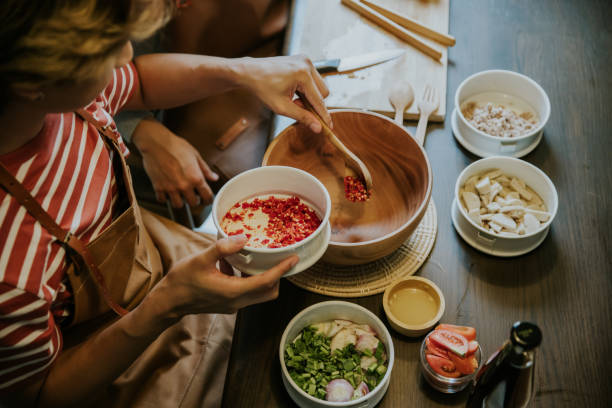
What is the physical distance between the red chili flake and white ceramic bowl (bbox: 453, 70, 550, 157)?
12.0 inches

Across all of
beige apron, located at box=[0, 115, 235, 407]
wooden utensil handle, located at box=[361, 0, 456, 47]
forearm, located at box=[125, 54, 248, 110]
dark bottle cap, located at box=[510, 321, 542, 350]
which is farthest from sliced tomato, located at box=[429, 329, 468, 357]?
wooden utensil handle, located at box=[361, 0, 456, 47]

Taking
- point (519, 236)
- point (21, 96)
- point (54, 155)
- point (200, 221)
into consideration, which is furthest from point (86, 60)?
point (200, 221)

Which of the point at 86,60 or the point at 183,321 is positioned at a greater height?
the point at 86,60

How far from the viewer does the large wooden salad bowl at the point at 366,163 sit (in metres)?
1.21

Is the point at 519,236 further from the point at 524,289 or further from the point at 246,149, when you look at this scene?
the point at 246,149

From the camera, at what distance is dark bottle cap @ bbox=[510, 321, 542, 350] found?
68cm

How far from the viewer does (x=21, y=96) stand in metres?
0.76

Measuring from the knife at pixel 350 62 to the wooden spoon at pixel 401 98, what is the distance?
144 millimetres

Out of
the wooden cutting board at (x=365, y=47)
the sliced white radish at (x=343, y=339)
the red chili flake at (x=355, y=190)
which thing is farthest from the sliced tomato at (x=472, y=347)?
the wooden cutting board at (x=365, y=47)

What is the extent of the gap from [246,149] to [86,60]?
1.03 meters

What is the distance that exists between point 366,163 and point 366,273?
335 mm

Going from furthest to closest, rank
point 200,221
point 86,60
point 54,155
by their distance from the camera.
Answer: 1. point 200,221
2. point 54,155
3. point 86,60

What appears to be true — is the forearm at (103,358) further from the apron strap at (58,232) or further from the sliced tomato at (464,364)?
the sliced tomato at (464,364)

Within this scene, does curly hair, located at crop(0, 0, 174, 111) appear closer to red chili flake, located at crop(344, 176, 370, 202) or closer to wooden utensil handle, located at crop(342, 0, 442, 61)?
red chili flake, located at crop(344, 176, 370, 202)
